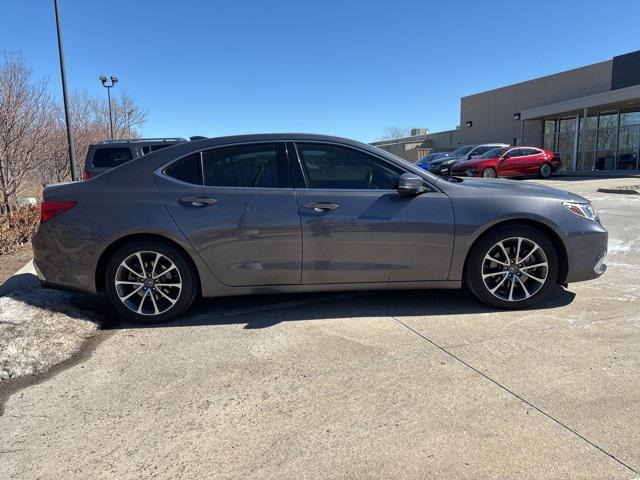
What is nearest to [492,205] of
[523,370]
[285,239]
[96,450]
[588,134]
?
[523,370]

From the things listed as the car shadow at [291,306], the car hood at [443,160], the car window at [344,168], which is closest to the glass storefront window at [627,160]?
the car hood at [443,160]

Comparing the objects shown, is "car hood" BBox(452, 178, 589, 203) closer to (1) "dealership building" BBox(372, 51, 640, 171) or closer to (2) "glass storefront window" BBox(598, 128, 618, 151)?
(1) "dealership building" BBox(372, 51, 640, 171)

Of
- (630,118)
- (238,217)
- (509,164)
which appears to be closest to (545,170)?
(509,164)

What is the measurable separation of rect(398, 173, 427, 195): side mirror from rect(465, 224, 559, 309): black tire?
73cm

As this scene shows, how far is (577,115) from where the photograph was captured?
27.6m

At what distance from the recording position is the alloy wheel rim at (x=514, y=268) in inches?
166

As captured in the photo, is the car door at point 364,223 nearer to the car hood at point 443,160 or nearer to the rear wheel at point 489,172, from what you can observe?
the rear wheel at point 489,172

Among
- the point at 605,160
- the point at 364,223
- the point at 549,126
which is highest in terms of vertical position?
the point at 549,126

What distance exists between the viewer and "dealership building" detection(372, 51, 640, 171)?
82.6 ft

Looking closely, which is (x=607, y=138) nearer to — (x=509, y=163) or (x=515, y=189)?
(x=509, y=163)

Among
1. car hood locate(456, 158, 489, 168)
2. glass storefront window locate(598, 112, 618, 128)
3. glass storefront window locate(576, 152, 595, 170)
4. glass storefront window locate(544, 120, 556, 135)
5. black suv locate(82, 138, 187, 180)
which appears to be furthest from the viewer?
glass storefront window locate(544, 120, 556, 135)

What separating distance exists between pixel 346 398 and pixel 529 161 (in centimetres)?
2182

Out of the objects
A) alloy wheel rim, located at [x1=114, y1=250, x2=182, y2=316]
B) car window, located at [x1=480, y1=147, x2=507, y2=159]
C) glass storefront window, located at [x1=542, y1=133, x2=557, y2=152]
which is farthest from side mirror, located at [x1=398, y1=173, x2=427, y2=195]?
glass storefront window, located at [x1=542, y1=133, x2=557, y2=152]

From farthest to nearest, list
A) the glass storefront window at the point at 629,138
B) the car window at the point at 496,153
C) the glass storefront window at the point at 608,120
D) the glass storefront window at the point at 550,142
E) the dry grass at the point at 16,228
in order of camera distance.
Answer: the glass storefront window at the point at 550,142
the glass storefront window at the point at 608,120
the glass storefront window at the point at 629,138
the car window at the point at 496,153
the dry grass at the point at 16,228
